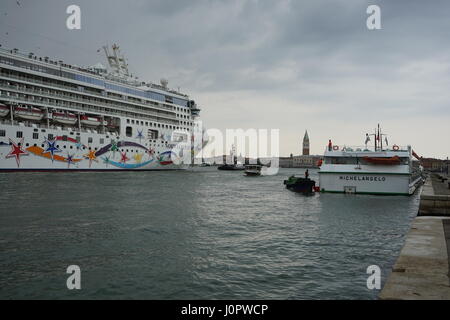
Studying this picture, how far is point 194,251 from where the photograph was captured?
37.7 feet

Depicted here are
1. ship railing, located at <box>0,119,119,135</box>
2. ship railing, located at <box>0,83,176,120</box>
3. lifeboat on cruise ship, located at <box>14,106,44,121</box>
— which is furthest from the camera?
ship railing, located at <box>0,83,176,120</box>

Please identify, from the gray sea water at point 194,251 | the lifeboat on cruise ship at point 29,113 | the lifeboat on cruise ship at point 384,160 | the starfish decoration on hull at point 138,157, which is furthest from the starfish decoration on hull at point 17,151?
the lifeboat on cruise ship at point 384,160

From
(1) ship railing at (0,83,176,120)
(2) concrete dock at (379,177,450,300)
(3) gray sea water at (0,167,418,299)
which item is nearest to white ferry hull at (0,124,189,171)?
(1) ship railing at (0,83,176,120)

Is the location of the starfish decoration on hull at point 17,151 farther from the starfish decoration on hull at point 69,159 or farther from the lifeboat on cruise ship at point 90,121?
the lifeboat on cruise ship at point 90,121

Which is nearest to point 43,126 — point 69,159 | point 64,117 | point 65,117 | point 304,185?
point 64,117

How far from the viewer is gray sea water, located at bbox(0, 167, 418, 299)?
26.4 feet

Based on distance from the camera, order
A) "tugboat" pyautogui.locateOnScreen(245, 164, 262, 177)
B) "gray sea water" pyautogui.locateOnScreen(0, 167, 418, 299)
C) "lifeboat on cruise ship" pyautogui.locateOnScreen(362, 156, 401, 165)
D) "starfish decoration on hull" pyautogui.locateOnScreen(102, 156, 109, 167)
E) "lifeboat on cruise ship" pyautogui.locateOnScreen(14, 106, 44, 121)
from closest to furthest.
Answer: "gray sea water" pyautogui.locateOnScreen(0, 167, 418, 299)
"lifeboat on cruise ship" pyautogui.locateOnScreen(362, 156, 401, 165)
"lifeboat on cruise ship" pyautogui.locateOnScreen(14, 106, 44, 121)
"starfish decoration on hull" pyautogui.locateOnScreen(102, 156, 109, 167)
"tugboat" pyautogui.locateOnScreen(245, 164, 262, 177)

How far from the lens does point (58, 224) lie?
15.6 m

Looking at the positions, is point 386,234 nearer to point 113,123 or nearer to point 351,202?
point 351,202

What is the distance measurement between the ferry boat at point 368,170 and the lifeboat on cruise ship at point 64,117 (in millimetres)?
46326

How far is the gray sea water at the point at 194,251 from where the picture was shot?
8039 millimetres

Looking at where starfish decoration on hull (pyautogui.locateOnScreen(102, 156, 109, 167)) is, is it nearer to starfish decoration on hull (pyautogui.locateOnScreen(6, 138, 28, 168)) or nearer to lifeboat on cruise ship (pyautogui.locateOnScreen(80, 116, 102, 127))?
lifeboat on cruise ship (pyautogui.locateOnScreen(80, 116, 102, 127))

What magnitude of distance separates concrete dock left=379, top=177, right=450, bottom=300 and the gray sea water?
1068 mm

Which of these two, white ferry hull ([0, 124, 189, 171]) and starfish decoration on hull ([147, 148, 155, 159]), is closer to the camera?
white ferry hull ([0, 124, 189, 171])
